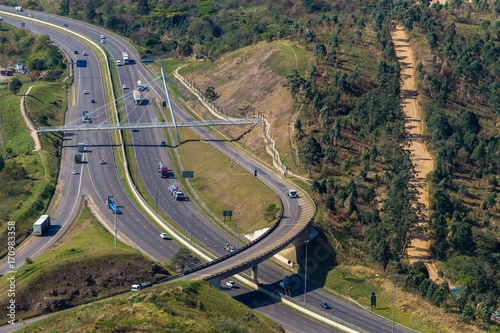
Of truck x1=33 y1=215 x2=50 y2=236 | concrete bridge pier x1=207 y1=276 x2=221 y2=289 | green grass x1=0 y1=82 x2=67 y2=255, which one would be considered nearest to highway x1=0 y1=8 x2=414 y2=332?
concrete bridge pier x1=207 y1=276 x2=221 y2=289

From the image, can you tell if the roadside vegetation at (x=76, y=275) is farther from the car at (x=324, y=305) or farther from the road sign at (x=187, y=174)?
the road sign at (x=187, y=174)

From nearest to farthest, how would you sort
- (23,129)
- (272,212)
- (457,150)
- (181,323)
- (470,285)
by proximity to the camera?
(181,323), (470,285), (272,212), (457,150), (23,129)

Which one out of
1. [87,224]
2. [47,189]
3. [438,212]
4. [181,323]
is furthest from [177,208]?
[181,323]

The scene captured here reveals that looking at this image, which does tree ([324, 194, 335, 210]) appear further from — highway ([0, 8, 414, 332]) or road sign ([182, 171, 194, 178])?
road sign ([182, 171, 194, 178])

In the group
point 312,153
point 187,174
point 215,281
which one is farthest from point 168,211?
point 215,281

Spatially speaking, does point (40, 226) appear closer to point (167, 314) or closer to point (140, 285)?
point (140, 285)

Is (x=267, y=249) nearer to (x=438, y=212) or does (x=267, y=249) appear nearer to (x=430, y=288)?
(x=430, y=288)
